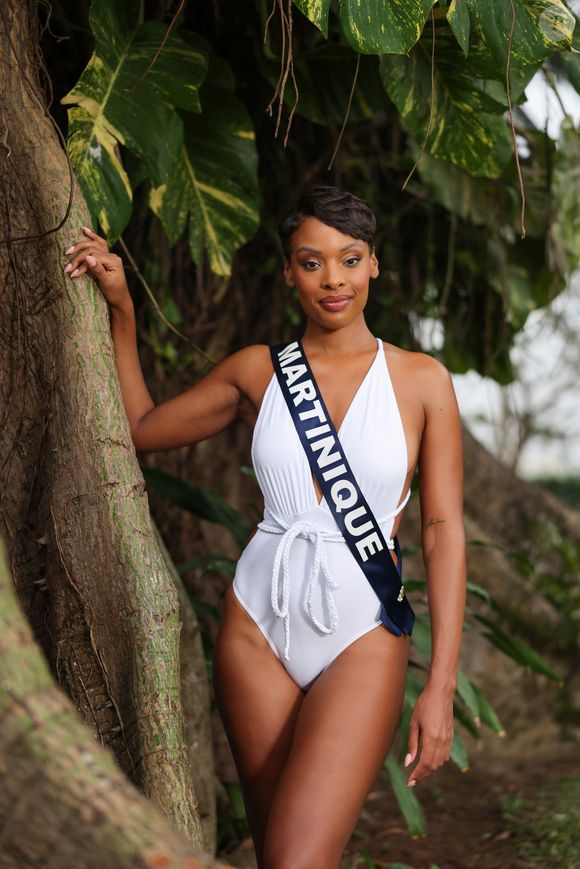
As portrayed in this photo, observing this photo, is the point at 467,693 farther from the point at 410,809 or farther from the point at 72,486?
the point at 72,486

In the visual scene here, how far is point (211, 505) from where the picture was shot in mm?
3818

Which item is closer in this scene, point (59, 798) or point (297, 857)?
point (59, 798)

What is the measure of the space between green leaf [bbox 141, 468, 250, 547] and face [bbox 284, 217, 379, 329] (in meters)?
1.38

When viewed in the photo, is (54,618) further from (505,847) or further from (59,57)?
(505,847)

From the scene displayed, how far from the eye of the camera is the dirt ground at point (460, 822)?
402cm

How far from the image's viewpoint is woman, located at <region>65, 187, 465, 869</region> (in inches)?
91.3

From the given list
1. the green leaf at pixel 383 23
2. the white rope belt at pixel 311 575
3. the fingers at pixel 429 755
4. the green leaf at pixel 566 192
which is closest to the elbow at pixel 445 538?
the white rope belt at pixel 311 575

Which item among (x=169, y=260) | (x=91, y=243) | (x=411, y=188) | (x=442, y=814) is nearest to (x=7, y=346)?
(x=91, y=243)

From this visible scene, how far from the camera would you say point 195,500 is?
376 cm

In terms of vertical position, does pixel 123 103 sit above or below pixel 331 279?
above

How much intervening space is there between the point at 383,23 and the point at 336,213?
0.46 m

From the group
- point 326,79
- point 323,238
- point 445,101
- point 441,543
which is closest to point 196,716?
point 441,543

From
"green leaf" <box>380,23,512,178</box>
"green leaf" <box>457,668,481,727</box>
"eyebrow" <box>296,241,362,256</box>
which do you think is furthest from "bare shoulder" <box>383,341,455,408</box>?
"green leaf" <box>457,668,481,727</box>

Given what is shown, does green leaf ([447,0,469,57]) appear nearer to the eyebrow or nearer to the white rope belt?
the eyebrow
